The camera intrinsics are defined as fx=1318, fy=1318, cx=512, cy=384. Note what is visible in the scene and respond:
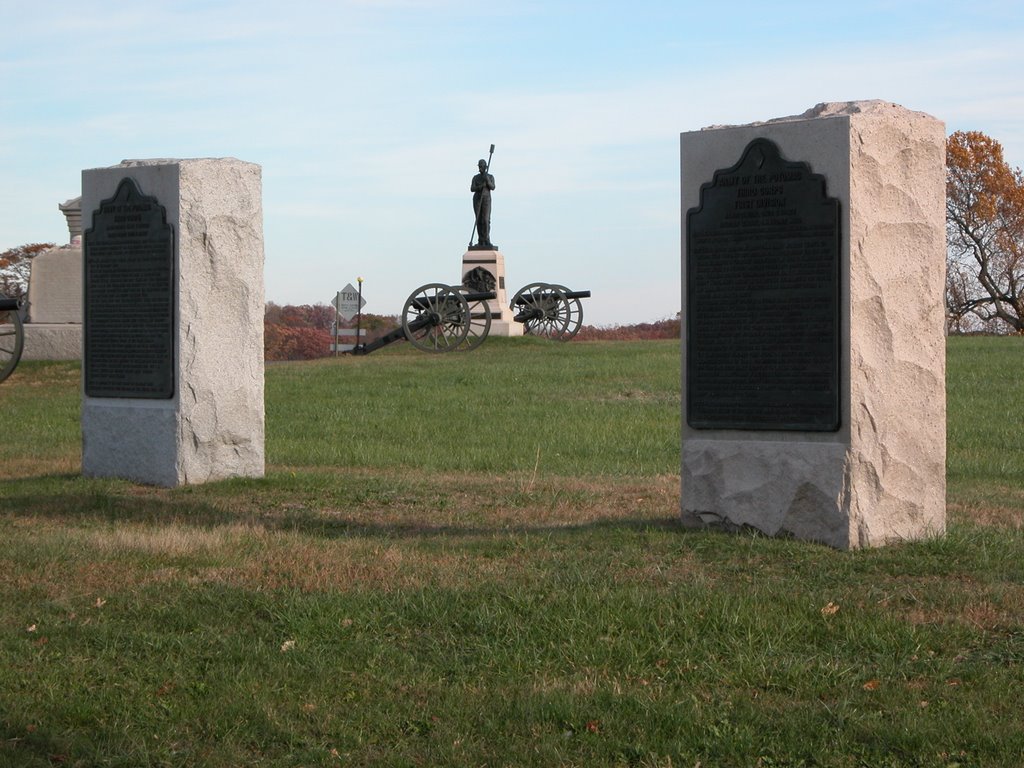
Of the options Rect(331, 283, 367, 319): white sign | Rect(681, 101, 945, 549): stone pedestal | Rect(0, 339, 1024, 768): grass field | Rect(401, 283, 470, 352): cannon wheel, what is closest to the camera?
Rect(0, 339, 1024, 768): grass field

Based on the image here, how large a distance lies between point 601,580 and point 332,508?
3360 millimetres

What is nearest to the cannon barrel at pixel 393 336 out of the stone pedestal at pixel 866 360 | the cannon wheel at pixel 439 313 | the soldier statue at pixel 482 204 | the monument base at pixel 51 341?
the cannon wheel at pixel 439 313

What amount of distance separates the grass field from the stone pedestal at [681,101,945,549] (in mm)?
276

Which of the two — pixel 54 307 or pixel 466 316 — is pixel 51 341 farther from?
pixel 466 316

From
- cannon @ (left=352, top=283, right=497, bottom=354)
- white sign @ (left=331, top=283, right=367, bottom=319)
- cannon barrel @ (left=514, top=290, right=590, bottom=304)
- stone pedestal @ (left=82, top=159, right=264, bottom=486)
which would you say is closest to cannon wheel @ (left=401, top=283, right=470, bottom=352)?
cannon @ (left=352, top=283, right=497, bottom=354)

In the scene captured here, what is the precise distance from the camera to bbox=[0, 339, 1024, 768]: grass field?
167 inches

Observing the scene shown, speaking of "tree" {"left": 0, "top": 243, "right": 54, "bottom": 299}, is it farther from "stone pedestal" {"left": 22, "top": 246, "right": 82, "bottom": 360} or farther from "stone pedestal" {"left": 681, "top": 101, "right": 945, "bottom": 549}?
"stone pedestal" {"left": 681, "top": 101, "right": 945, "bottom": 549}

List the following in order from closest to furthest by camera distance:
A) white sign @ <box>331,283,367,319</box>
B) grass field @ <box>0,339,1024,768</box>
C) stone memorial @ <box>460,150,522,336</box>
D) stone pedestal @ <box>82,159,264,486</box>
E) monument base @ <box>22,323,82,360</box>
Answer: grass field @ <box>0,339,1024,768</box>, stone pedestal @ <box>82,159,264,486</box>, monument base @ <box>22,323,82,360</box>, stone memorial @ <box>460,150,522,336</box>, white sign @ <box>331,283,367,319</box>

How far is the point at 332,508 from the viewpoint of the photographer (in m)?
9.12

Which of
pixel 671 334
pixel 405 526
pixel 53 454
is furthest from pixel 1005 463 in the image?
pixel 671 334

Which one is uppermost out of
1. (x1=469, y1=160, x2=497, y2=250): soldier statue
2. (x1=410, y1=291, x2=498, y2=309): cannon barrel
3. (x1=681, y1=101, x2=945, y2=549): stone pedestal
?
(x1=469, y1=160, x2=497, y2=250): soldier statue

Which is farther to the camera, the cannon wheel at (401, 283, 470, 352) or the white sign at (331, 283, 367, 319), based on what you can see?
the white sign at (331, 283, 367, 319)

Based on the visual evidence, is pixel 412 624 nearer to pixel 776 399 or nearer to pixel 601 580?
pixel 601 580

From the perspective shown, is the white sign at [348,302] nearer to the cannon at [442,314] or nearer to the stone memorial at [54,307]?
the cannon at [442,314]
